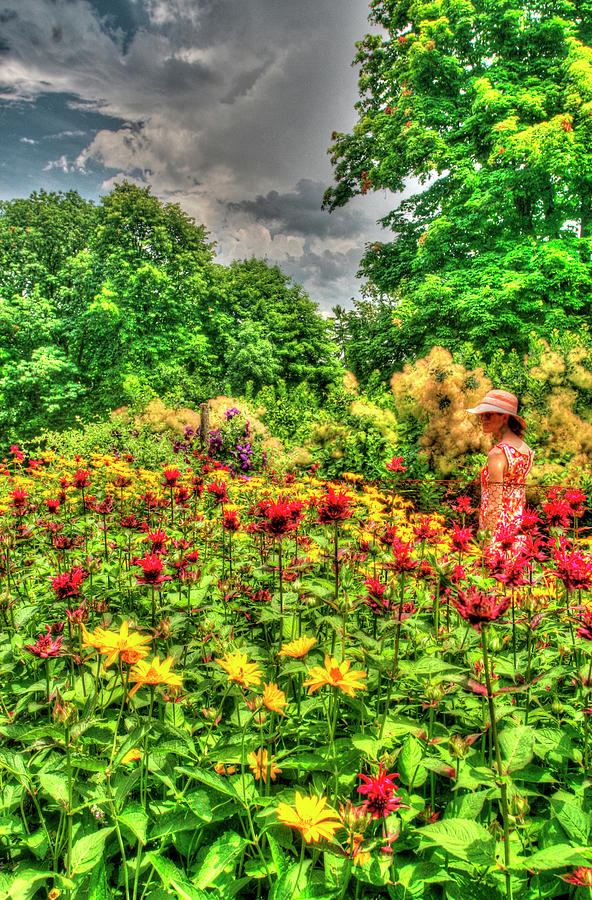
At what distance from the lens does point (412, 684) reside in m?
1.52

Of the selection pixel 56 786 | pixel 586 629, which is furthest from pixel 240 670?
pixel 586 629

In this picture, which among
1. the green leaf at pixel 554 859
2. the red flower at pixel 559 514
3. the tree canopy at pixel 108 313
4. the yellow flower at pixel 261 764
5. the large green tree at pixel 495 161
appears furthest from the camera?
the tree canopy at pixel 108 313

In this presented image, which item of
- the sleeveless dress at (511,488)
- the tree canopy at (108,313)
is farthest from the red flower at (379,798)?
the tree canopy at (108,313)

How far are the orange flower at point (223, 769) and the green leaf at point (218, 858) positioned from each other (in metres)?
0.16

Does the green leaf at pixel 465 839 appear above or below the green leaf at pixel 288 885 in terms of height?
above

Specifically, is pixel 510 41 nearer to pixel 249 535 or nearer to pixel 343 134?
pixel 343 134

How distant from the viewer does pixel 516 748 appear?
0.95 metres

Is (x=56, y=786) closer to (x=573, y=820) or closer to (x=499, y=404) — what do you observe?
(x=573, y=820)

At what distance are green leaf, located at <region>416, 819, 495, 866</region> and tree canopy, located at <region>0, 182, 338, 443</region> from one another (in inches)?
608

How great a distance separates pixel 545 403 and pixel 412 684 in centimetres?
527

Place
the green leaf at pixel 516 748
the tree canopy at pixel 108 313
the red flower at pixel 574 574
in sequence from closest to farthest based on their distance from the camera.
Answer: the green leaf at pixel 516 748, the red flower at pixel 574 574, the tree canopy at pixel 108 313

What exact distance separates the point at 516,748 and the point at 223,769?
761 mm

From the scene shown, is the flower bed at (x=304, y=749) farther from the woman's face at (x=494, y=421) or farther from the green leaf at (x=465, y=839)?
the woman's face at (x=494, y=421)

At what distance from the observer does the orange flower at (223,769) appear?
1.22m
